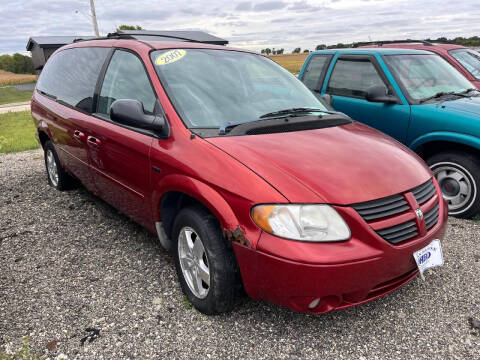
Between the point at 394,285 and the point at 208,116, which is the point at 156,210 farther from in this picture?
the point at 394,285

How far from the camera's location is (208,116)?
8.83 feet

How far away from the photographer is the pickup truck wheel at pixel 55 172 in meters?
4.88

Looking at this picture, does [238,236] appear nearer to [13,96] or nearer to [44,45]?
[13,96]

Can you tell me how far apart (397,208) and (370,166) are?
31cm

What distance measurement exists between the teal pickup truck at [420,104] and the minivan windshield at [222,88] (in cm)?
69

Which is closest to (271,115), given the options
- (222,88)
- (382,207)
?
(222,88)

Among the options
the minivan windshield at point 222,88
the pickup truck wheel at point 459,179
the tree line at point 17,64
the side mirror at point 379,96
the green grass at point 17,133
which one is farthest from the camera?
the tree line at point 17,64

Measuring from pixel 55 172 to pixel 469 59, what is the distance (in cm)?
741

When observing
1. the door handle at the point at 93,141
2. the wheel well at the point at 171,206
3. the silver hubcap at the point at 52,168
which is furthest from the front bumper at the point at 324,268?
the silver hubcap at the point at 52,168

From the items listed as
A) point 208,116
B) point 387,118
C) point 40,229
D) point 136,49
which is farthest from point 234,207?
point 387,118

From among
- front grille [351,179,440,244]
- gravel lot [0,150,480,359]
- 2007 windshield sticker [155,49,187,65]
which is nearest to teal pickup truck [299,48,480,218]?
gravel lot [0,150,480,359]

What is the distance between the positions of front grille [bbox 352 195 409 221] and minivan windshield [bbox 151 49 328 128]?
1.07 meters

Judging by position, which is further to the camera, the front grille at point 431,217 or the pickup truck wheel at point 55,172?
the pickup truck wheel at point 55,172

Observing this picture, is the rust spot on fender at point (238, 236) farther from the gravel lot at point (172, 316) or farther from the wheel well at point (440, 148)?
the wheel well at point (440, 148)
